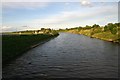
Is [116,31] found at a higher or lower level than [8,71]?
higher

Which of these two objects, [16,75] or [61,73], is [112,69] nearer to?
[61,73]

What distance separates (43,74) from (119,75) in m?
10.8

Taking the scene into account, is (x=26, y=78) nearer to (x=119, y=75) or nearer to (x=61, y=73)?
(x=61, y=73)

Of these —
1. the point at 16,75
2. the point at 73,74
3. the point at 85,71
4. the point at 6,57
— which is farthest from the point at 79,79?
the point at 6,57

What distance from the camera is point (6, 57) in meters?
37.8

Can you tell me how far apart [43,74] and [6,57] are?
1387 centimetres

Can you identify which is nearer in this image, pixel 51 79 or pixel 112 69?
pixel 51 79

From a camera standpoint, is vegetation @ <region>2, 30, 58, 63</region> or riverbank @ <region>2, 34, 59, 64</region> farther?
vegetation @ <region>2, 30, 58, 63</region>

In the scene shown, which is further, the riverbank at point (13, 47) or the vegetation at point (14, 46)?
the vegetation at point (14, 46)

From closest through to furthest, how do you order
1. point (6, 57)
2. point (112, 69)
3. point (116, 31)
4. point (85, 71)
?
point (85, 71) → point (112, 69) → point (6, 57) → point (116, 31)

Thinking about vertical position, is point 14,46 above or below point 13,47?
above

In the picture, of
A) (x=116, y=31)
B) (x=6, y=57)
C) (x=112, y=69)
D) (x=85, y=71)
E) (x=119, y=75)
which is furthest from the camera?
(x=116, y=31)

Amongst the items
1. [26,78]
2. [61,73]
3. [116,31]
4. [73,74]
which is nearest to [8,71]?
[26,78]

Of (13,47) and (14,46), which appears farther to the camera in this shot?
(14,46)
